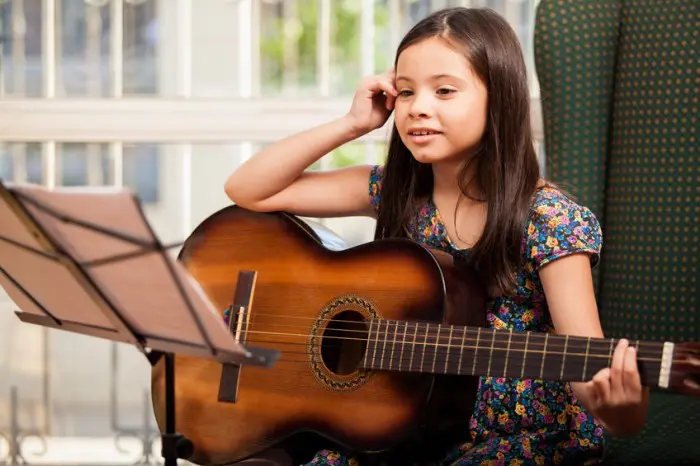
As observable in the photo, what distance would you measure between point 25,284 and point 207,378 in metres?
0.52

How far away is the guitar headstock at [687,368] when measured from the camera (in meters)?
1.39

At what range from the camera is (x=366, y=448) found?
170 centimetres

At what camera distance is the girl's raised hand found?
1.99 metres

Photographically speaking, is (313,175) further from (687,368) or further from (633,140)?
(687,368)

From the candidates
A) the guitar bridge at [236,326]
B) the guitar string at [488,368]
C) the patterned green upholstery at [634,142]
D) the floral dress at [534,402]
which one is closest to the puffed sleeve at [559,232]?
the floral dress at [534,402]

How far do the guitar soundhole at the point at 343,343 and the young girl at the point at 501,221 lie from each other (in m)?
0.16

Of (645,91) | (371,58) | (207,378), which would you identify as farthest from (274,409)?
(371,58)

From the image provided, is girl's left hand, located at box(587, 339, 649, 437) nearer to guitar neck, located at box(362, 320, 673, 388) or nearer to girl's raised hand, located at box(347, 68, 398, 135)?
guitar neck, located at box(362, 320, 673, 388)

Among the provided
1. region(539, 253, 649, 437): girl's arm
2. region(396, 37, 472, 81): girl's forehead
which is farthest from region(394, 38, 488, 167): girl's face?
region(539, 253, 649, 437): girl's arm

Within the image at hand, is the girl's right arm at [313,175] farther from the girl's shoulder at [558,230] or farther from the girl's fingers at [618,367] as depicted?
the girl's fingers at [618,367]

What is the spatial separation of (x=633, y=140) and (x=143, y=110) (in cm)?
132

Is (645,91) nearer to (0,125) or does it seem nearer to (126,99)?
(126,99)

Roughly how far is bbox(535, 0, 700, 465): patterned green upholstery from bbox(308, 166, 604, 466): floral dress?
0.39m

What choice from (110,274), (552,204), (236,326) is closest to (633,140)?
(552,204)
